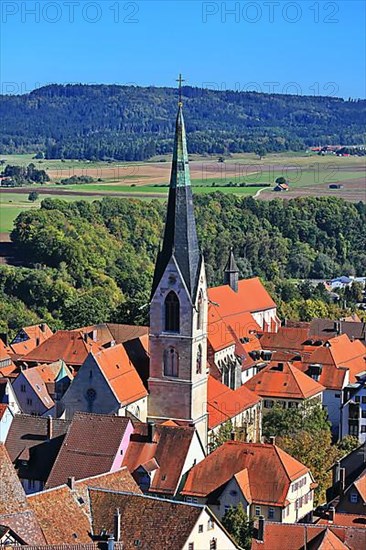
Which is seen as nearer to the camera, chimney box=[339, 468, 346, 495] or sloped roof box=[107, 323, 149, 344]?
chimney box=[339, 468, 346, 495]

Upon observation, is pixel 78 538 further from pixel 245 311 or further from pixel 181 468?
pixel 245 311

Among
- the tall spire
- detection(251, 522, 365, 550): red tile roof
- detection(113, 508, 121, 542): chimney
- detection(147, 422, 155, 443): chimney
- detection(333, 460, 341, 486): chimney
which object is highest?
the tall spire

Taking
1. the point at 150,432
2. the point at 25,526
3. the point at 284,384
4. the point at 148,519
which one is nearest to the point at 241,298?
the point at 284,384

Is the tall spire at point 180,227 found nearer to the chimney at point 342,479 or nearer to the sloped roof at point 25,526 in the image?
the chimney at point 342,479

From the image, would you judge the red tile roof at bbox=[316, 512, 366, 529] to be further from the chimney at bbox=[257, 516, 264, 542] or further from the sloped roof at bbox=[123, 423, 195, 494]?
the sloped roof at bbox=[123, 423, 195, 494]

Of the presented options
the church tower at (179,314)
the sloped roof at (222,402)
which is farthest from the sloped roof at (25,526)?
the sloped roof at (222,402)

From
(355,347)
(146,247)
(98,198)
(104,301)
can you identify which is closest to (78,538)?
(355,347)

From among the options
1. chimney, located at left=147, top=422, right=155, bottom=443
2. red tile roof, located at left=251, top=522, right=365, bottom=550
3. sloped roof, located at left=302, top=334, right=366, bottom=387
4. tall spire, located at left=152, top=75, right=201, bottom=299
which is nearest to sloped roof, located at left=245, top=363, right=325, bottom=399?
sloped roof, located at left=302, top=334, right=366, bottom=387
